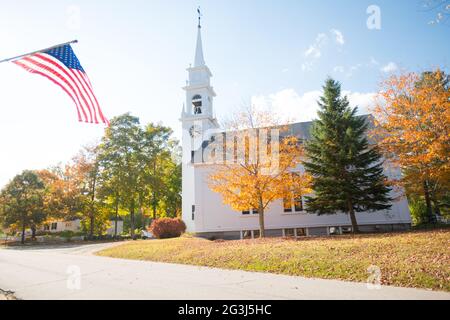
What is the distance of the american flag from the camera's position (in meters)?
7.08

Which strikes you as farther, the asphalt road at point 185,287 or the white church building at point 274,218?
the white church building at point 274,218

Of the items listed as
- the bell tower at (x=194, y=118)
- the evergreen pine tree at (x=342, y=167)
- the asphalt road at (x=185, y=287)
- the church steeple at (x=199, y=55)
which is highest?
the church steeple at (x=199, y=55)

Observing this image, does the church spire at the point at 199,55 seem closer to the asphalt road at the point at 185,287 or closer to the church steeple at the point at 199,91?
the church steeple at the point at 199,91

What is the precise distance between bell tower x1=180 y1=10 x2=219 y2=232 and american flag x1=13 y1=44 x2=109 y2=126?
69.0 feet

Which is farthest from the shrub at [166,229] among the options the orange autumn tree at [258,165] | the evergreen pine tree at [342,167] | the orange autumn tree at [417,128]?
the orange autumn tree at [417,128]

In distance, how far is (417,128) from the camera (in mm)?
15328

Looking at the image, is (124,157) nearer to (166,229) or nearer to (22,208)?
(22,208)

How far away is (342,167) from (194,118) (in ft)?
60.1

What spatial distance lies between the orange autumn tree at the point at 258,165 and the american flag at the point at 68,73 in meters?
10.0

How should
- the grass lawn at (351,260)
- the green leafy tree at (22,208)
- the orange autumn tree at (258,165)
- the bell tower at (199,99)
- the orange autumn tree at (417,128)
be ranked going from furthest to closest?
the green leafy tree at (22,208) → the bell tower at (199,99) → the orange autumn tree at (258,165) → the orange autumn tree at (417,128) → the grass lawn at (351,260)

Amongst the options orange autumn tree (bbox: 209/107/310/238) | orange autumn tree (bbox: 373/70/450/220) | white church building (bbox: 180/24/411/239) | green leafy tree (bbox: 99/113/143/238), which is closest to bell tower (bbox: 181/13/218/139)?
white church building (bbox: 180/24/411/239)

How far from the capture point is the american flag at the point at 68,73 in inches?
279

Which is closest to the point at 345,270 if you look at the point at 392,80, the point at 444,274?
the point at 444,274
